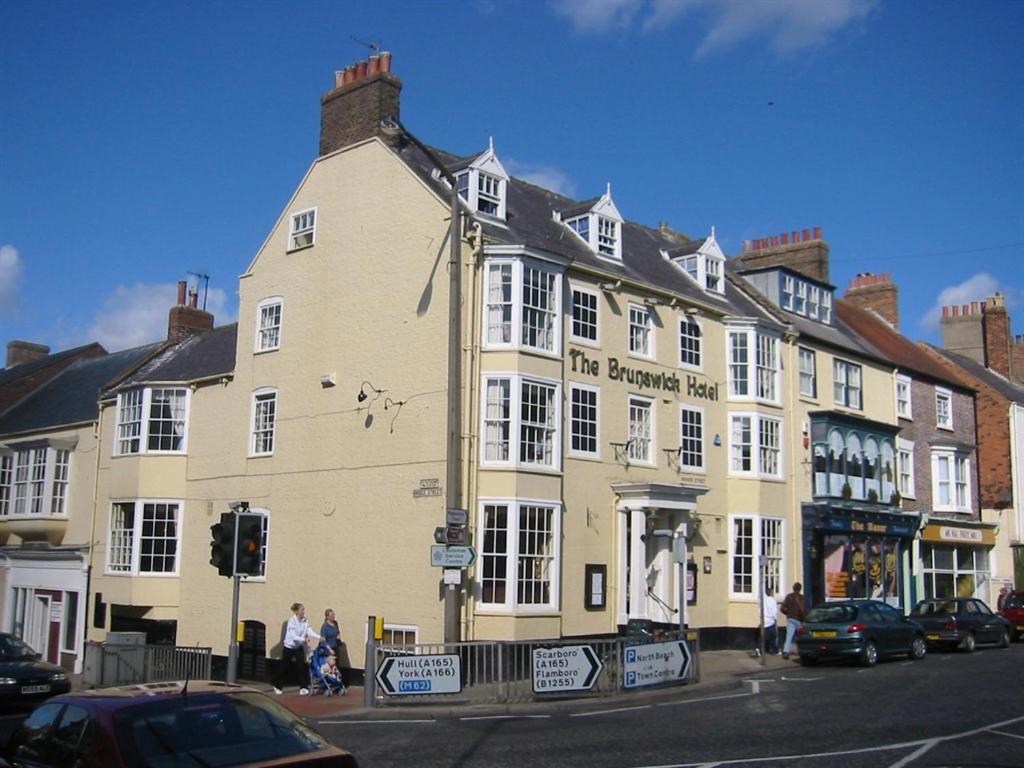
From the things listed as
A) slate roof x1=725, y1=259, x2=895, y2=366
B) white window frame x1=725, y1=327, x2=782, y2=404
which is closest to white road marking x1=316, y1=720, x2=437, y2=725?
white window frame x1=725, y1=327, x2=782, y2=404

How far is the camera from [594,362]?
2527 centimetres

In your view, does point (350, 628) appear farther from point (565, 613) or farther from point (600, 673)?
point (600, 673)

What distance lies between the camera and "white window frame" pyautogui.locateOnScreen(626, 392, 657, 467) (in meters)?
26.0

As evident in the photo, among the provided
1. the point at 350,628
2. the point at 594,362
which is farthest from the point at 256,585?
the point at 594,362

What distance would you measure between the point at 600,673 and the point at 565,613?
517 centimetres

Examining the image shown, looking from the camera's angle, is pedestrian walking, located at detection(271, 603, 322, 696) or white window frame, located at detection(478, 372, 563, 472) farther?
white window frame, located at detection(478, 372, 563, 472)

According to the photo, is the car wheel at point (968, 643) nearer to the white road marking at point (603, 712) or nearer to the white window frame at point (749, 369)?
the white window frame at point (749, 369)

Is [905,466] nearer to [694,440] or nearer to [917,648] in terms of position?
[917,648]

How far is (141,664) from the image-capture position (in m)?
24.0

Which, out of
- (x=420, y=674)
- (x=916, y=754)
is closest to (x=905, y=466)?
(x=420, y=674)

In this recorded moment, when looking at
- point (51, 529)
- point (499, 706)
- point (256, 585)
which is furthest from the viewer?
point (51, 529)

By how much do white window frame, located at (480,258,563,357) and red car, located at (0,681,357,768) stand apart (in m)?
16.1

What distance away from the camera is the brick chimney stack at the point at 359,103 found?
88.7 ft

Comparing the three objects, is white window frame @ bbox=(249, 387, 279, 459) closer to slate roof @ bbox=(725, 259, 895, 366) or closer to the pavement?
the pavement
